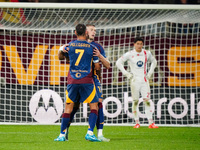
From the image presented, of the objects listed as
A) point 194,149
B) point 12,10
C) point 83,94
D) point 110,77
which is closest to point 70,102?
point 83,94

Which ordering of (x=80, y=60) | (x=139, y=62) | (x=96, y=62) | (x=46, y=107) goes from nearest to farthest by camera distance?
(x=80, y=60) → (x=96, y=62) → (x=139, y=62) → (x=46, y=107)

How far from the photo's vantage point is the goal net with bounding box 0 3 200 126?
1016 cm

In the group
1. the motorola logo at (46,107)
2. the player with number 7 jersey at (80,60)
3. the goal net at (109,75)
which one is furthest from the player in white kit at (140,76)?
the player with number 7 jersey at (80,60)

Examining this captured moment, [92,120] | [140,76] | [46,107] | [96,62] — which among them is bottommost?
[46,107]

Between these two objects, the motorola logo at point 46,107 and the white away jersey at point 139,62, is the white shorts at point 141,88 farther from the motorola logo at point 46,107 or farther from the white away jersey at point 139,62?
the motorola logo at point 46,107

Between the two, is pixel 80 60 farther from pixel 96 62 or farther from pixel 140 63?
pixel 140 63

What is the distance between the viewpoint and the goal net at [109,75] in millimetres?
10164

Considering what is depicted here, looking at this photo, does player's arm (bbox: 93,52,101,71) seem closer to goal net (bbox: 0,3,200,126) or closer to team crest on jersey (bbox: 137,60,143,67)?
team crest on jersey (bbox: 137,60,143,67)

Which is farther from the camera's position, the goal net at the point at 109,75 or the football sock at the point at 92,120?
the goal net at the point at 109,75

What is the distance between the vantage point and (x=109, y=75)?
1073 centimetres

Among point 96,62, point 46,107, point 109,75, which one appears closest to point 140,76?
point 109,75

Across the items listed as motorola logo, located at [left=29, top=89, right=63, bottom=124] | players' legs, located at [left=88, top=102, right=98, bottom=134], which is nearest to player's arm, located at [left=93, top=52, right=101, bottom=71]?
players' legs, located at [left=88, top=102, right=98, bottom=134]

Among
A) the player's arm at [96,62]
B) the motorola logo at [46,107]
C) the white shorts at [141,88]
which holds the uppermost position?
the player's arm at [96,62]

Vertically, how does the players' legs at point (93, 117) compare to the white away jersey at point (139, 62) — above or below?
below
